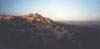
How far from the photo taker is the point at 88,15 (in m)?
5.09

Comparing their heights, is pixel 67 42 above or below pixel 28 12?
below

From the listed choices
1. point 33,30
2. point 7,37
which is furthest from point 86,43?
point 7,37

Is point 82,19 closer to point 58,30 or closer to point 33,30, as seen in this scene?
point 58,30

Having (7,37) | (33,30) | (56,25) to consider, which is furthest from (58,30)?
(7,37)

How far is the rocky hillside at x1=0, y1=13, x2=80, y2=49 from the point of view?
5.23m

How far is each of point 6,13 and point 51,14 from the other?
863 millimetres

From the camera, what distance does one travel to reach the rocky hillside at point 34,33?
5227mm

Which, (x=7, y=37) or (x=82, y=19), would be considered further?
(x=7, y=37)

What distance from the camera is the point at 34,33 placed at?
535cm

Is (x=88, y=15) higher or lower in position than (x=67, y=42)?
higher

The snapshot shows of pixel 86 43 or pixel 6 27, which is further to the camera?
pixel 6 27

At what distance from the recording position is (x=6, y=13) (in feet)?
18.0

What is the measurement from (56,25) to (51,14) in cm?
22

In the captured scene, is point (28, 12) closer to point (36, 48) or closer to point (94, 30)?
point (36, 48)
